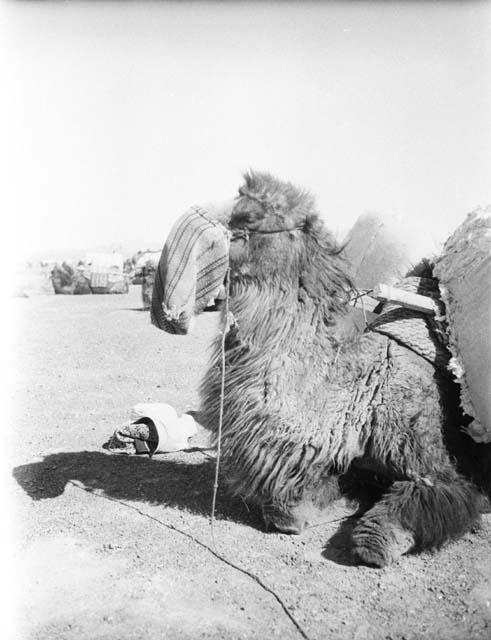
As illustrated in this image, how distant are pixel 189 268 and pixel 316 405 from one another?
1.03 metres

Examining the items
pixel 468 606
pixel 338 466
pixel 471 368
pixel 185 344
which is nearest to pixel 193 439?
pixel 338 466

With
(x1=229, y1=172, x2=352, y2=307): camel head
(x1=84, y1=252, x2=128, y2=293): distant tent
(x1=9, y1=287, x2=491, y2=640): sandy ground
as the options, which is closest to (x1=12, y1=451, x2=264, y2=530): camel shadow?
(x1=9, y1=287, x2=491, y2=640): sandy ground

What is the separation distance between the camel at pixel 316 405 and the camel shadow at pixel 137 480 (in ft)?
1.40

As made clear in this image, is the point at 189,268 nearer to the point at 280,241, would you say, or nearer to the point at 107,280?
the point at 280,241

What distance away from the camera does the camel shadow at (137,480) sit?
4.43 m

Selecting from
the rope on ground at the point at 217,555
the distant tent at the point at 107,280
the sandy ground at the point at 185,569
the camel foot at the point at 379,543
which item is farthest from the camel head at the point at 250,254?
the distant tent at the point at 107,280

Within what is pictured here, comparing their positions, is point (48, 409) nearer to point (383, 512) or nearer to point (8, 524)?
point (8, 524)

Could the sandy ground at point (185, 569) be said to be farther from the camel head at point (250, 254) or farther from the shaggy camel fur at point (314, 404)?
the camel head at point (250, 254)

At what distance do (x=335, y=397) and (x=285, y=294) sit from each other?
0.65 metres

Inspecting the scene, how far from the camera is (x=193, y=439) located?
607 centimetres

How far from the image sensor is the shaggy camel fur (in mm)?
3840

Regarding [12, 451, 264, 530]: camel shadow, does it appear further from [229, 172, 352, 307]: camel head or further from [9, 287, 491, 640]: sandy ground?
[229, 172, 352, 307]: camel head

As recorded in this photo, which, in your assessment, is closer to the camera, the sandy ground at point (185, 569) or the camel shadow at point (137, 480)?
the sandy ground at point (185, 569)

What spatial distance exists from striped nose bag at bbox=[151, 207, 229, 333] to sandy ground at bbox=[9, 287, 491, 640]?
1.71 feet
